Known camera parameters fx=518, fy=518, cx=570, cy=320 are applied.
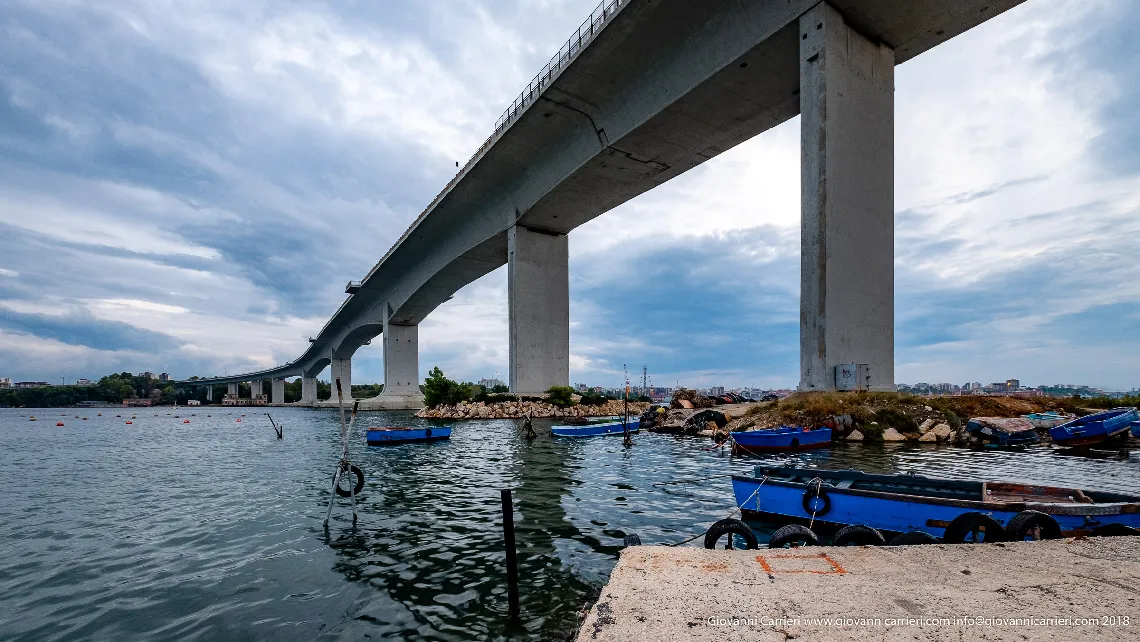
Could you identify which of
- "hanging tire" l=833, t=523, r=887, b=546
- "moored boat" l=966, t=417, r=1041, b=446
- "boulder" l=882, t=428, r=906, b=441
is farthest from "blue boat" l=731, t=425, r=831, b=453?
"hanging tire" l=833, t=523, r=887, b=546

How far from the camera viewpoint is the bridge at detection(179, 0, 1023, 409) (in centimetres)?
2161

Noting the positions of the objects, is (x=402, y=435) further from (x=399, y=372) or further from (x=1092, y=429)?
(x=399, y=372)

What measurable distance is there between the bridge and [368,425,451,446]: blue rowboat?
16734mm

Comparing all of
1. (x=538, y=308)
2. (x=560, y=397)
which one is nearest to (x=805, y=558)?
(x=538, y=308)

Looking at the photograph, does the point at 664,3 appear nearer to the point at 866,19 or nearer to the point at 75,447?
the point at 866,19

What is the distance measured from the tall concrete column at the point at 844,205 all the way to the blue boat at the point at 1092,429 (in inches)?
260

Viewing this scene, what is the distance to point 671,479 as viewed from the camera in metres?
16.2

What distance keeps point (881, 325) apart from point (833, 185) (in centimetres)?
677

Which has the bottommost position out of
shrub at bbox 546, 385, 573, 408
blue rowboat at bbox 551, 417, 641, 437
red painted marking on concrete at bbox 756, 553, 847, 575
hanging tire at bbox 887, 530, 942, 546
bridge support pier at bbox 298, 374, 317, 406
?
bridge support pier at bbox 298, 374, 317, 406

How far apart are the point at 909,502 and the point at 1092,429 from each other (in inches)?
802

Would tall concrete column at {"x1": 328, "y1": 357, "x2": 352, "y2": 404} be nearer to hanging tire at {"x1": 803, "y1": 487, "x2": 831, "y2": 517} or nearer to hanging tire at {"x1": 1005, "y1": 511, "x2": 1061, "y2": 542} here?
hanging tire at {"x1": 803, "y1": 487, "x2": 831, "y2": 517}

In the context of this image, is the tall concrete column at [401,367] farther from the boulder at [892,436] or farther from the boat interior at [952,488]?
the boat interior at [952,488]

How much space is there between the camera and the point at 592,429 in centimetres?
3192

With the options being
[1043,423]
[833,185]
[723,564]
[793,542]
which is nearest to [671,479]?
[793,542]
